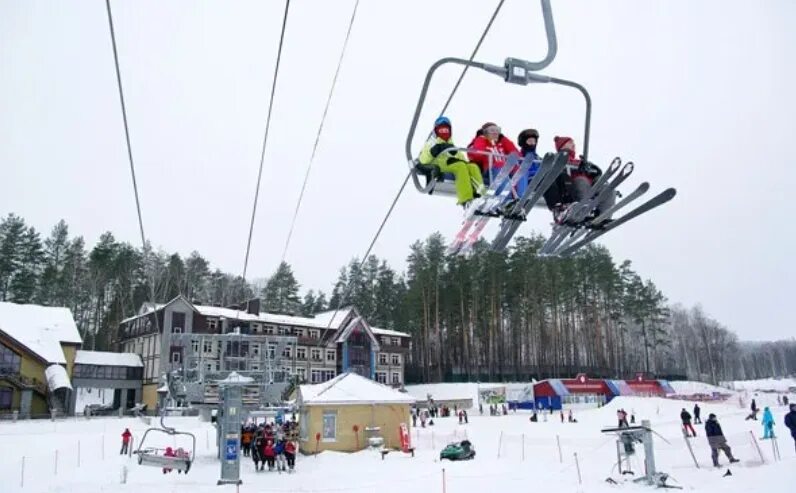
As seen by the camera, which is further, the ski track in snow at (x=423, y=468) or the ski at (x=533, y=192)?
the ski track in snow at (x=423, y=468)

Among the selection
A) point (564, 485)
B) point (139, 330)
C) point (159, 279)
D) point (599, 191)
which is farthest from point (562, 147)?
point (159, 279)

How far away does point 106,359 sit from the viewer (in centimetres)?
4781

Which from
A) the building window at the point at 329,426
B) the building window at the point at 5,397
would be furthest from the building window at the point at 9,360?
the building window at the point at 329,426

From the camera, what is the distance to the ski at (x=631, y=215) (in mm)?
6992

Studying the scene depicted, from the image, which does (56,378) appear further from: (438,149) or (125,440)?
(438,149)

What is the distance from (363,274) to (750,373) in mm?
130883

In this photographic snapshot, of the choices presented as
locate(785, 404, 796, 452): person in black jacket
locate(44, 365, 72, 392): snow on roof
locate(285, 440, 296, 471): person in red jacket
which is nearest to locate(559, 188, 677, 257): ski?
locate(785, 404, 796, 452): person in black jacket

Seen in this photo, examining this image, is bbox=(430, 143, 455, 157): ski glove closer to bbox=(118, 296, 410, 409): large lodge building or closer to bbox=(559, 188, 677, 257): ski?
bbox=(559, 188, 677, 257): ski

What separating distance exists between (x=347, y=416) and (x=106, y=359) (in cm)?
3258

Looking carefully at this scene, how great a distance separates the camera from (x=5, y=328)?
4141 cm

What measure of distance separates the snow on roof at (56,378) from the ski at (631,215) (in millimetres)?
42264

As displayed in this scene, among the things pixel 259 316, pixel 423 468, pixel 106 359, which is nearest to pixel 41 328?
pixel 106 359

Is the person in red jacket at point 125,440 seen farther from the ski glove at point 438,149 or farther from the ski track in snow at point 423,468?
the ski glove at point 438,149

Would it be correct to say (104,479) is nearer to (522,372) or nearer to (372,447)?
(372,447)
